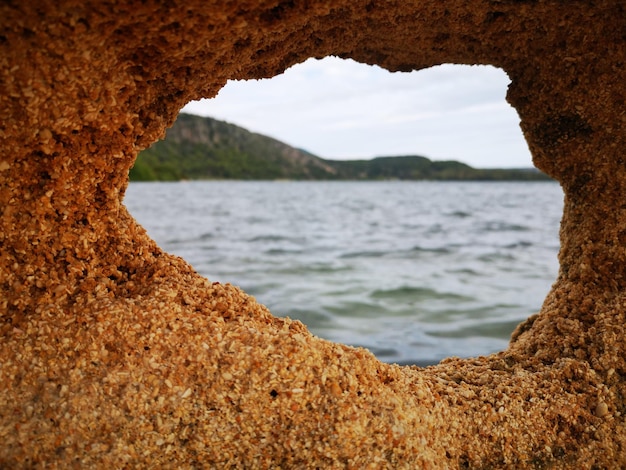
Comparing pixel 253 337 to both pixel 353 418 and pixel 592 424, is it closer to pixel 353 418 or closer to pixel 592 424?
pixel 353 418

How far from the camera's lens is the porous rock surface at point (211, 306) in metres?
1.83

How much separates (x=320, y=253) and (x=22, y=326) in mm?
14342

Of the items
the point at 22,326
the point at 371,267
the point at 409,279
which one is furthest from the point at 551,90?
the point at 371,267

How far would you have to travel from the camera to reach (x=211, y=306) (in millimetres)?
2271

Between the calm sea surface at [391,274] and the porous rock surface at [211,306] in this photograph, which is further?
the calm sea surface at [391,274]

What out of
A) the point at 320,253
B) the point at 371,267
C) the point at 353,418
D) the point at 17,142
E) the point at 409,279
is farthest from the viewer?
the point at 320,253

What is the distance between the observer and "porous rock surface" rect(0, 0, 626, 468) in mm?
1832

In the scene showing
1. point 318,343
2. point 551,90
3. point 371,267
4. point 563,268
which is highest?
point 551,90

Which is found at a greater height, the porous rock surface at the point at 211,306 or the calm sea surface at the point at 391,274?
the porous rock surface at the point at 211,306

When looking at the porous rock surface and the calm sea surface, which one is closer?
the porous rock surface

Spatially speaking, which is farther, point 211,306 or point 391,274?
point 391,274

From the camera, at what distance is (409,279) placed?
39.6 feet

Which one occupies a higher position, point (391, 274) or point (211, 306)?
point (211, 306)

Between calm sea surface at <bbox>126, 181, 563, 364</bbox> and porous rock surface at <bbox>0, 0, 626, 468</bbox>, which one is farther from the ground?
porous rock surface at <bbox>0, 0, 626, 468</bbox>
